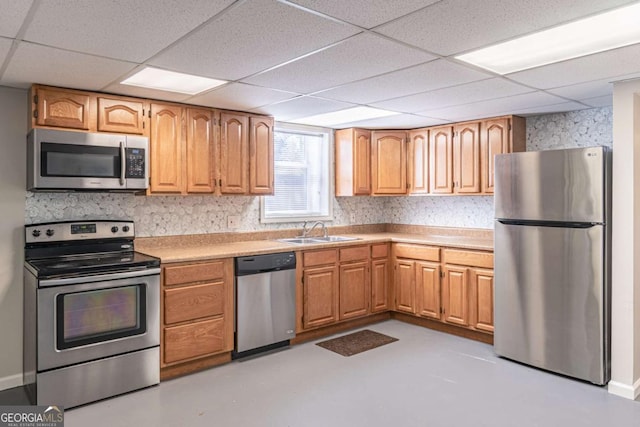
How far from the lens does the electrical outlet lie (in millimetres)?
4430

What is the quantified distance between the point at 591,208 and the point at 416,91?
1511 millimetres

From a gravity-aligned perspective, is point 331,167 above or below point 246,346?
above

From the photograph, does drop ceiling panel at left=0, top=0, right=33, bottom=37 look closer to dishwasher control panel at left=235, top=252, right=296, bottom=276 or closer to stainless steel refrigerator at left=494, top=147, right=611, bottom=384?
dishwasher control panel at left=235, top=252, right=296, bottom=276

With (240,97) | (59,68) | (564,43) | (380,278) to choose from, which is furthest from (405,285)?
(59,68)

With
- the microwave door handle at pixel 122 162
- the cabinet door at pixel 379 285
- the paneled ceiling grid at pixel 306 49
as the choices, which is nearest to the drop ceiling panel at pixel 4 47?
the paneled ceiling grid at pixel 306 49

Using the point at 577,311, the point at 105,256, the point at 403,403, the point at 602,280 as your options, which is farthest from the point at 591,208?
the point at 105,256

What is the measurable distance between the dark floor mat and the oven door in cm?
158

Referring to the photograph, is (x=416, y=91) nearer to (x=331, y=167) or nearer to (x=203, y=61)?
(x=203, y=61)

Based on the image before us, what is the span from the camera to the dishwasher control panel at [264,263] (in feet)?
12.2

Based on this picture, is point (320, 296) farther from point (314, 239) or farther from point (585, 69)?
point (585, 69)

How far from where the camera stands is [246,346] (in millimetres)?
3764

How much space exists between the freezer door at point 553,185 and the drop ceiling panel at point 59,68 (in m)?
2.93

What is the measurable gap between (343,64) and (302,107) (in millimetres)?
1307

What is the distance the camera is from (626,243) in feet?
10.2
